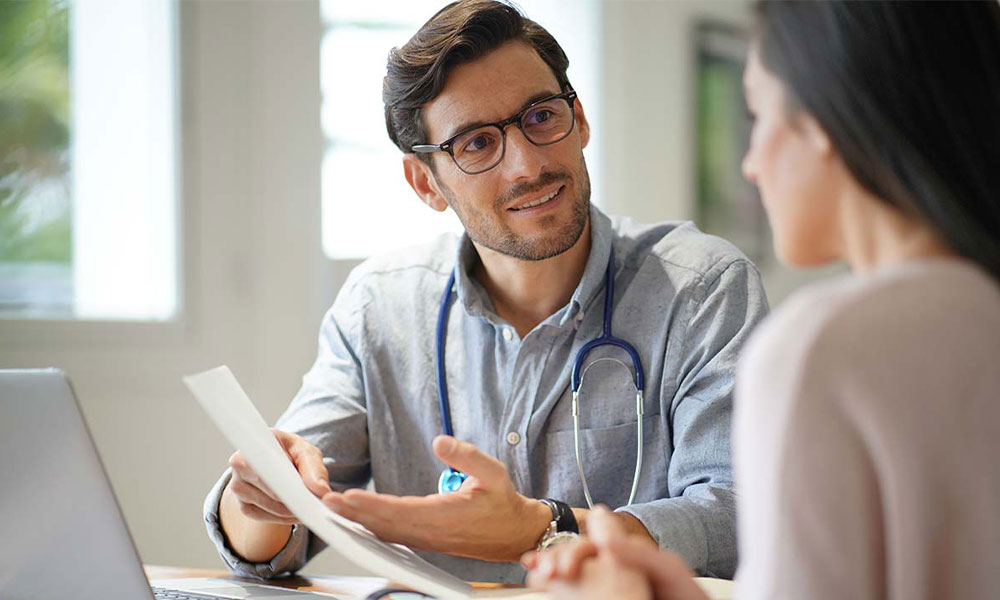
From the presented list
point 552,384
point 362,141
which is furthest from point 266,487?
point 362,141

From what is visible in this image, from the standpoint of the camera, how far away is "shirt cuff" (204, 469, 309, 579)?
1.46 metres

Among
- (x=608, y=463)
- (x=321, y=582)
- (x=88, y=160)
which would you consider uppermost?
(x=88, y=160)

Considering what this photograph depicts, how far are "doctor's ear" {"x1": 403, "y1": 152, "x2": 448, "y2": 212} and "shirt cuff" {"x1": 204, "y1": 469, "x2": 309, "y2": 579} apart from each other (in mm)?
685

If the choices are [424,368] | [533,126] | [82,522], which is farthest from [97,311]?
[82,522]

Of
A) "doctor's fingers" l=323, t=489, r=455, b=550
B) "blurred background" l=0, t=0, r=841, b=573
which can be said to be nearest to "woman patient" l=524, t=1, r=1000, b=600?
"doctor's fingers" l=323, t=489, r=455, b=550

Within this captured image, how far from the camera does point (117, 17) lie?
2.70 meters

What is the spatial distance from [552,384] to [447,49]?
59 centimetres

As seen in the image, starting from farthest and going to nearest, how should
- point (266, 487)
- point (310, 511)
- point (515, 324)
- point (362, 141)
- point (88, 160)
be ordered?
point (362, 141) → point (88, 160) → point (515, 324) → point (266, 487) → point (310, 511)

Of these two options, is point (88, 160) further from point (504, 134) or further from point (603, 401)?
point (603, 401)

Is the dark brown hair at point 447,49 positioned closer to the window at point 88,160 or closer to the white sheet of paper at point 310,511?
the white sheet of paper at point 310,511

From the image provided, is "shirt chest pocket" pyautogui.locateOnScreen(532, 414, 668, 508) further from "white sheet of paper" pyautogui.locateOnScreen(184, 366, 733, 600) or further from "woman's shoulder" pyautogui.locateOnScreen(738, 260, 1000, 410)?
"woman's shoulder" pyautogui.locateOnScreen(738, 260, 1000, 410)

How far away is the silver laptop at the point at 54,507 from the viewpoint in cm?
107

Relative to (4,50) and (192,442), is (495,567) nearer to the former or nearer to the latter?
(192,442)

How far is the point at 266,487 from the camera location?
1303 millimetres
